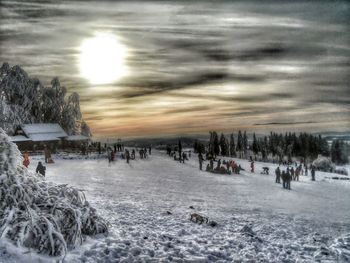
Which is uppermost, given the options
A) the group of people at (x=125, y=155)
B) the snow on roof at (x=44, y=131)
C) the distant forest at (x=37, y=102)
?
the distant forest at (x=37, y=102)

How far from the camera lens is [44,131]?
28125 mm

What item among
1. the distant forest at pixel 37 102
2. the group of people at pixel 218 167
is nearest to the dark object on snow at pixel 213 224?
the group of people at pixel 218 167

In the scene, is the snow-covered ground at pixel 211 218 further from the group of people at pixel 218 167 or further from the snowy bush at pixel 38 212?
the group of people at pixel 218 167

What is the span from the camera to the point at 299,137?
103 ft

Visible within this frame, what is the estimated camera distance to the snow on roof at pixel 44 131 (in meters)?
27.1

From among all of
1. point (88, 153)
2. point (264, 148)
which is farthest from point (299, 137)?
point (88, 153)

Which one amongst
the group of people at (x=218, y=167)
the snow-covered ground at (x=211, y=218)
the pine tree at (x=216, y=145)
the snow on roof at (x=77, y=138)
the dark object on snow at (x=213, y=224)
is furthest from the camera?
the snow on roof at (x=77, y=138)

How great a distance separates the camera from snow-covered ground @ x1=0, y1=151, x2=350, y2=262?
579cm

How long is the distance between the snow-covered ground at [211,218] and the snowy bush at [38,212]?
27cm

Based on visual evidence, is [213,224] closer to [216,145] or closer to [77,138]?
[216,145]

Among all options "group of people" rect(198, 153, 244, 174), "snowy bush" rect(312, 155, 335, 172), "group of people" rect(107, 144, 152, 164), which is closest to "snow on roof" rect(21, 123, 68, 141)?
"group of people" rect(107, 144, 152, 164)

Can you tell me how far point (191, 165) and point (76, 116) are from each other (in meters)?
15.3

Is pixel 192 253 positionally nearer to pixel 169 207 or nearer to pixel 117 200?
pixel 169 207

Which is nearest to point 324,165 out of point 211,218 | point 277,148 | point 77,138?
point 277,148
